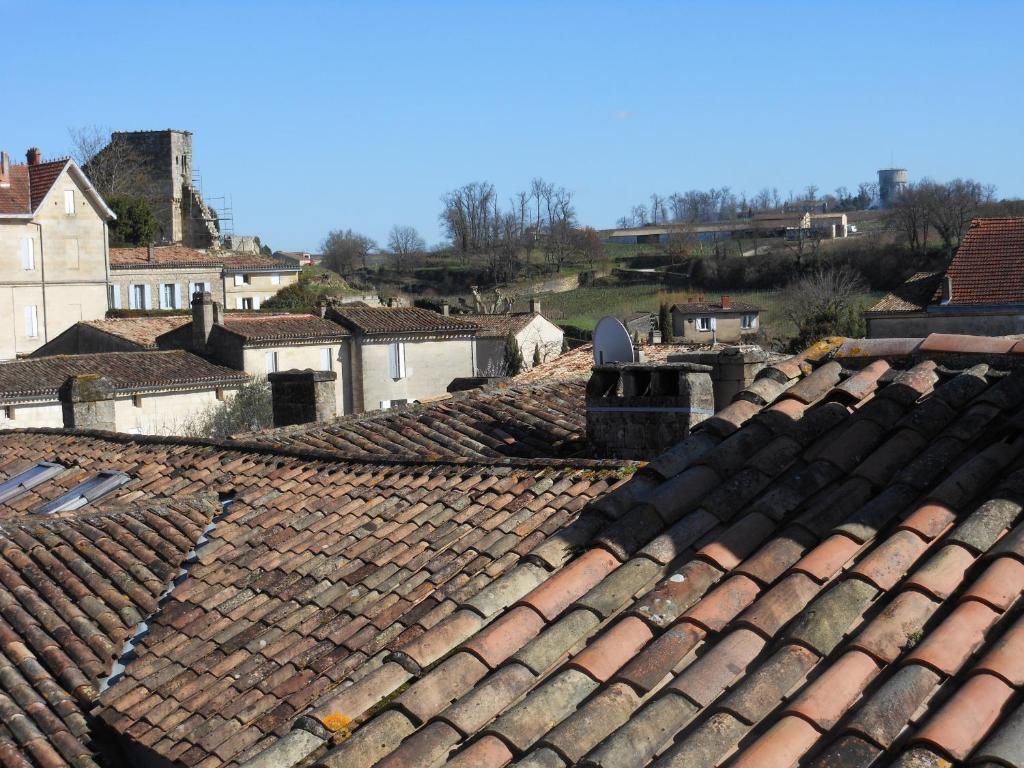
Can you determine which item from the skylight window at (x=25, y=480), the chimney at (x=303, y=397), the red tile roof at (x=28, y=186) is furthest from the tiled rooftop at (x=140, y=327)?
the skylight window at (x=25, y=480)

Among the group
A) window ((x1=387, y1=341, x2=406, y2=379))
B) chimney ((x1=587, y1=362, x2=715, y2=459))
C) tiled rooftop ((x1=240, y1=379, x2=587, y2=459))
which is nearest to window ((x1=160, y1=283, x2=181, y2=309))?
window ((x1=387, y1=341, x2=406, y2=379))

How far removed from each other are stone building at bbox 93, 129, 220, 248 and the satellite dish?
63822 mm

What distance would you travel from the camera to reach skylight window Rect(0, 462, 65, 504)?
43.9 feet

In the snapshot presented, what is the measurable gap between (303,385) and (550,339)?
34.9 metres

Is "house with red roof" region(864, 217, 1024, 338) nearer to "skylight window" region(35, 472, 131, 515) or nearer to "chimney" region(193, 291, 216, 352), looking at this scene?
"skylight window" region(35, 472, 131, 515)

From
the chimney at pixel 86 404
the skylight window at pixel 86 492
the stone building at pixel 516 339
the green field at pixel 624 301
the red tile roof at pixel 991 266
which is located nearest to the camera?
the skylight window at pixel 86 492

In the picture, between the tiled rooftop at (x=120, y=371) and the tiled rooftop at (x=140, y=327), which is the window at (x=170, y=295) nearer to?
the tiled rooftop at (x=140, y=327)

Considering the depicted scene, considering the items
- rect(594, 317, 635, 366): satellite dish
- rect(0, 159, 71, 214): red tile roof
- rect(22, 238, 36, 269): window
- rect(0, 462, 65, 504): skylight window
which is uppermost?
rect(0, 159, 71, 214): red tile roof

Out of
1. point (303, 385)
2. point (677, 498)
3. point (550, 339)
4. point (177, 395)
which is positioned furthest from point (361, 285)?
point (677, 498)

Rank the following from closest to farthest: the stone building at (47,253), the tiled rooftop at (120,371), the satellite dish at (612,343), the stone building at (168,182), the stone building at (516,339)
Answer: the satellite dish at (612,343) → the tiled rooftop at (120,371) → the stone building at (516,339) → the stone building at (47,253) → the stone building at (168,182)

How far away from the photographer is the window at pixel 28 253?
49.8 meters

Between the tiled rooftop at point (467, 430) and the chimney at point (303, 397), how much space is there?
1.77 meters

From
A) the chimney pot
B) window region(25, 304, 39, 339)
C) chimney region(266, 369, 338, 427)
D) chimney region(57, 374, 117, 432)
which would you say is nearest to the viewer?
chimney region(266, 369, 338, 427)

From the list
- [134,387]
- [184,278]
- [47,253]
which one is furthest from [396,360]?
[184,278]
